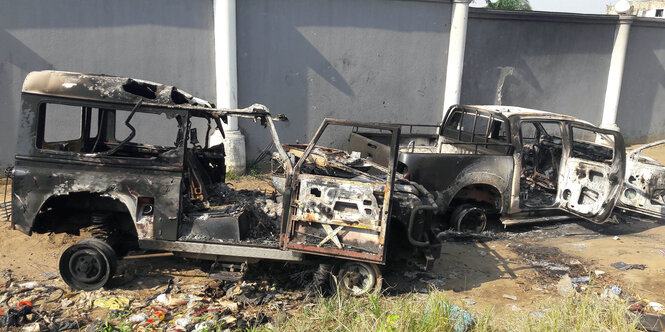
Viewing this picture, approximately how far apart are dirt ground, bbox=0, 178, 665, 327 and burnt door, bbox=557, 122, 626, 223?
0.50 m

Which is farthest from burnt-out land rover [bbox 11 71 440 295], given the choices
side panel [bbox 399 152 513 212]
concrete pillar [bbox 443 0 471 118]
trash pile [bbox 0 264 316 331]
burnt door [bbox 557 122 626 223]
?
concrete pillar [bbox 443 0 471 118]

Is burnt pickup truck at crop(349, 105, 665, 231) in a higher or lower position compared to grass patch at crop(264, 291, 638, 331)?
higher

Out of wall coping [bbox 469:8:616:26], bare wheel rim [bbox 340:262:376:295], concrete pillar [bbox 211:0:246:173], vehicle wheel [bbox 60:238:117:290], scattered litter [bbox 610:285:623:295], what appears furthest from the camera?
wall coping [bbox 469:8:616:26]

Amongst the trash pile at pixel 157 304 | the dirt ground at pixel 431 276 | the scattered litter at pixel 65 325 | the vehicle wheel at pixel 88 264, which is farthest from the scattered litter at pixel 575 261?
the scattered litter at pixel 65 325

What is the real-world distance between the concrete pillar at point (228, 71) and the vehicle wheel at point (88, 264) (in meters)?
4.68

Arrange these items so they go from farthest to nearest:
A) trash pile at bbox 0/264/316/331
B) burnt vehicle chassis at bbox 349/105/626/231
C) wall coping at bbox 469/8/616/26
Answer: wall coping at bbox 469/8/616/26 < burnt vehicle chassis at bbox 349/105/626/231 < trash pile at bbox 0/264/316/331

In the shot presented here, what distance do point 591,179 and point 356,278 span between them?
416cm

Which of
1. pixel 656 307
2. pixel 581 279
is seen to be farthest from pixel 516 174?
pixel 656 307

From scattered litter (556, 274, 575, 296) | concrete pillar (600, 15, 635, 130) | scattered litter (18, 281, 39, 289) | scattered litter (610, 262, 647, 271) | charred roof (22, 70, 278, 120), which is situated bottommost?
scattered litter (18, 281, 39, 289)

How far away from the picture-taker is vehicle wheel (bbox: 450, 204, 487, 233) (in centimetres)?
700

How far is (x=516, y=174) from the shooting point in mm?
6883

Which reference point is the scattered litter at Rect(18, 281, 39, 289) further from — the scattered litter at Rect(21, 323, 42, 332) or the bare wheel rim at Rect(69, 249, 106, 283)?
the scattered litter at Rect(21, 323, 42, 332)

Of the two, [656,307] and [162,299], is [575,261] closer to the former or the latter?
[656,307]

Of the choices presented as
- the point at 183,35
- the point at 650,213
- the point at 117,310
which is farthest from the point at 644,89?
the point at 117,310
